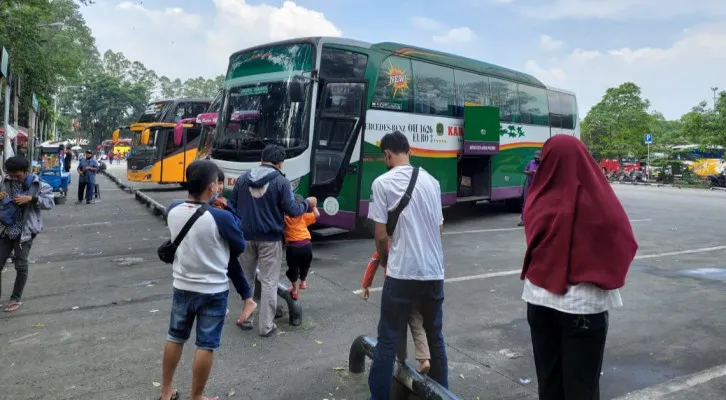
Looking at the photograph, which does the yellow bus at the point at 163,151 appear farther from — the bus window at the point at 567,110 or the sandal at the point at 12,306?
the sandal at the point at 12,306

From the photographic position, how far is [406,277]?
3.10 m

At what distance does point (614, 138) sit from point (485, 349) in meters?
41.4

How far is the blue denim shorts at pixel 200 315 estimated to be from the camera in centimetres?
324

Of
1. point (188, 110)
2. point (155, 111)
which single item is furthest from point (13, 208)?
point (155, 111)

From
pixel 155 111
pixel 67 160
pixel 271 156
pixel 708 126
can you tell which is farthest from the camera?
pixel 708 126

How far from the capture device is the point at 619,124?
40750 millimetres

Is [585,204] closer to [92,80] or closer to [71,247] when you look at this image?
[71,247]

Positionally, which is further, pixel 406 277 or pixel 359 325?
pixel 359 325

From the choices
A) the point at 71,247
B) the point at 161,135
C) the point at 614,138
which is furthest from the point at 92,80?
the point at 71,247

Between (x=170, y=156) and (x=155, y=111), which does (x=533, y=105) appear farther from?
(x=155, y=111)

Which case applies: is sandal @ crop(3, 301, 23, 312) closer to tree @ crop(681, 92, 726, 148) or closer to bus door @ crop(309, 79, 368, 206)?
bus door @ crop(309, 79, 368, 206)

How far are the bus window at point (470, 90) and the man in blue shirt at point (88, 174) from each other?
11.8 metres

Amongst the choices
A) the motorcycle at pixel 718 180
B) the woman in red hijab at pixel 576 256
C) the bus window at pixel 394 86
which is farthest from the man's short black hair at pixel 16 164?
the motorcycle at pixel 718 180

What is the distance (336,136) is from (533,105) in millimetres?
7756
